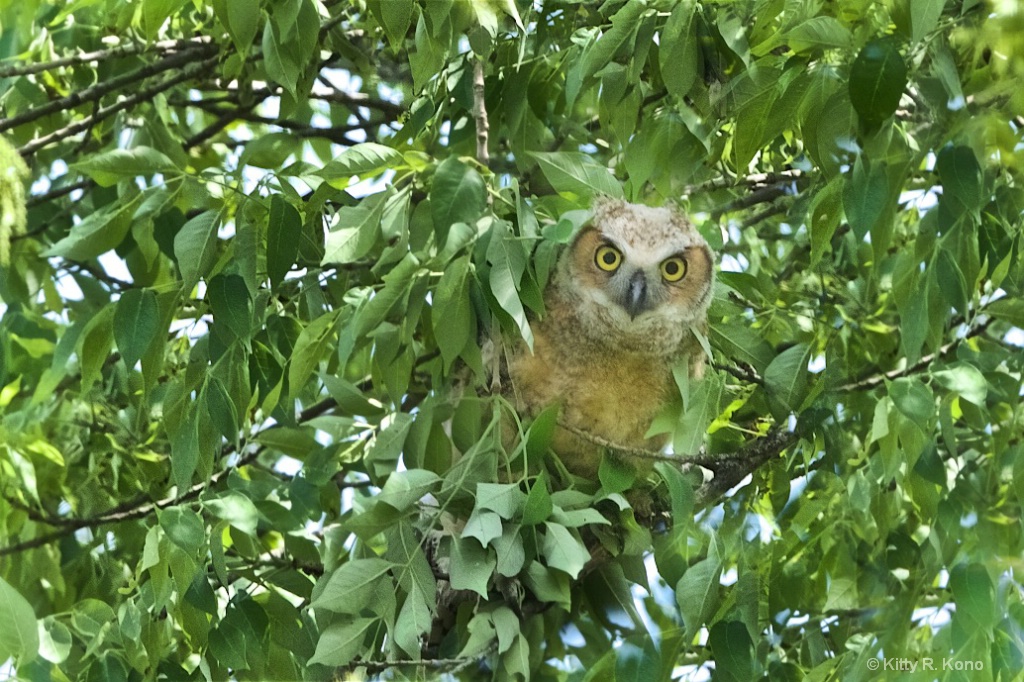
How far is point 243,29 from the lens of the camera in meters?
1.36

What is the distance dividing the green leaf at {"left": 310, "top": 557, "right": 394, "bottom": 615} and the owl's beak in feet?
1.30

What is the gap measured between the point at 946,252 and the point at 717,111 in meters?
0.36

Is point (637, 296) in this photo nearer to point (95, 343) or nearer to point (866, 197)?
point (866, 197)

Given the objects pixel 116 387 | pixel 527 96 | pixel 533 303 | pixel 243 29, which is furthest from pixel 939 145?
pixel 116 387

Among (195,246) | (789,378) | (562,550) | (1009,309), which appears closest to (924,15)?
(1009,309)

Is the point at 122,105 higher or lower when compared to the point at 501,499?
higher

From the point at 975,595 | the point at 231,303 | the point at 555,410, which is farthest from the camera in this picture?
the point at 231,303

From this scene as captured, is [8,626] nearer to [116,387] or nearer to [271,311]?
[271,311]

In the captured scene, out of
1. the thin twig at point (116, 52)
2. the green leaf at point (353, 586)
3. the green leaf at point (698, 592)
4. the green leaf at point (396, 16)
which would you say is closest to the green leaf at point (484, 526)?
the green leaf at point (353, 586)

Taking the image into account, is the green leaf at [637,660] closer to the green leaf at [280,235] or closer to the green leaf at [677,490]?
the green leaf at [677,490]

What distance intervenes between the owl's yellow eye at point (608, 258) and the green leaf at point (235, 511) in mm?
524

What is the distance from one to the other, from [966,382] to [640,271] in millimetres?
368

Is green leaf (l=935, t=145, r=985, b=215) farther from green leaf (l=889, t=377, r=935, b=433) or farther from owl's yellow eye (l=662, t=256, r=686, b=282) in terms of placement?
owl's yellow eye (l=662, t=256, r=686, b=282)

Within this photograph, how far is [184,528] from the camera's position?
1328 millimetres
